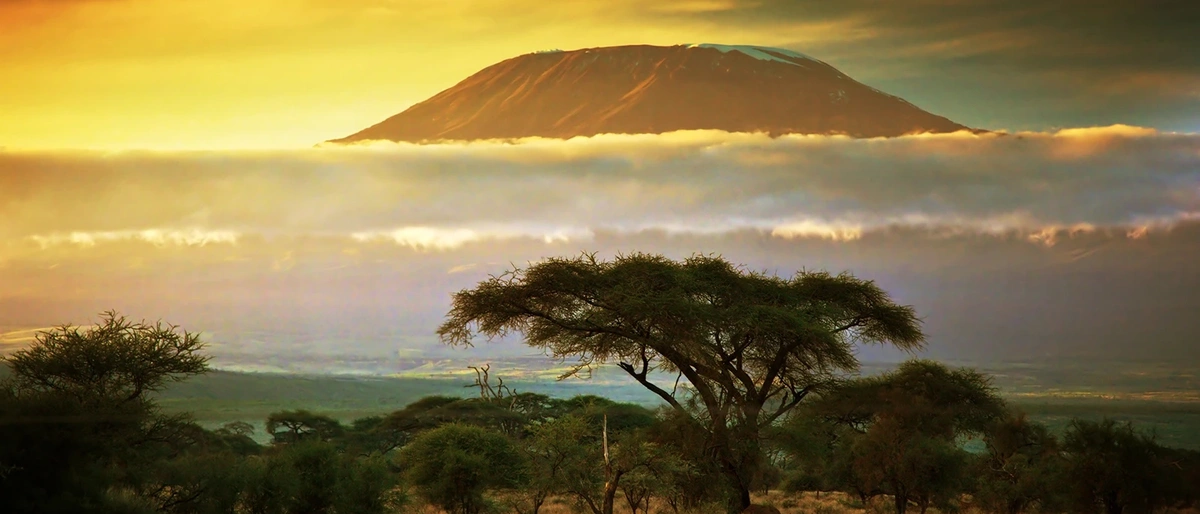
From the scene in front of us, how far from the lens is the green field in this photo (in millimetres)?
31703

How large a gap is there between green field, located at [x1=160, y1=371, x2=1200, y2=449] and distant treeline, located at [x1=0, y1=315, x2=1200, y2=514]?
1.11 meters

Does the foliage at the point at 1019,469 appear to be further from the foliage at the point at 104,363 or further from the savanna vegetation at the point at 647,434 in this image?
the foliage at the point at 104,363

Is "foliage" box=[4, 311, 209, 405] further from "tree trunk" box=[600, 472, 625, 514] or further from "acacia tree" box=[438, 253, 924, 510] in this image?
"tree trunk" box=[600, 472, 625, 514]

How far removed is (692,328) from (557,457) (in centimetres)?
454

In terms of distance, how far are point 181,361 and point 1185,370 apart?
8627cm

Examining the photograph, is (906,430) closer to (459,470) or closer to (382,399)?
(459,470)

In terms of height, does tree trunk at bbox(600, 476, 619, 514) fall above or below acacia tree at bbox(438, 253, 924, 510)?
below

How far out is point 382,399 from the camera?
57406 mm

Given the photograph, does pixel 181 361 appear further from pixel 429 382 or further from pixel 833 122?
pixel 833 122

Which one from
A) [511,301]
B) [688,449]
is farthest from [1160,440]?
[511,301]

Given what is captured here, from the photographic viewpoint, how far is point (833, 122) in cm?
19650

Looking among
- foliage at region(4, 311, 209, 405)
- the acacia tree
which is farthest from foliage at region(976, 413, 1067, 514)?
foliage at region(4, 311, 209, 405)

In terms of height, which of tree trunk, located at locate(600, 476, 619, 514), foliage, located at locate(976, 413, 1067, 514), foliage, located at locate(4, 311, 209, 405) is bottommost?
foliage, located at locate(976, 413, 1067, 514)

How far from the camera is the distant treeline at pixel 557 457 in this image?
20.2 metres
